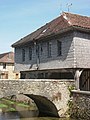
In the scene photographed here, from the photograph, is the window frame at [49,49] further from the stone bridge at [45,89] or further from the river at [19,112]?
the river at [19,112]

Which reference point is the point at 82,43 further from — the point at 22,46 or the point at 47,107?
the point at 22,46

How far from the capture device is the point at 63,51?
21141 millimetres

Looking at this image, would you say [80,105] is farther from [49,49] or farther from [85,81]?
[49,49]

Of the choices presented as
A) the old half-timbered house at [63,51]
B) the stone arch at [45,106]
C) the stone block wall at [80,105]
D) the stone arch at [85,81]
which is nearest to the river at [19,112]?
the stone arch at [45,106]

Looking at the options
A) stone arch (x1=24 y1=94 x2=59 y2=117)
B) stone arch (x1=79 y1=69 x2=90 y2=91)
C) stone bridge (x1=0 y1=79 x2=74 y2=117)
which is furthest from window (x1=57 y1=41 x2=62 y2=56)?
stone arch (x1=24 y1=94 x2=59 y2=117)

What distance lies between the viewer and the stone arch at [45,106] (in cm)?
2074

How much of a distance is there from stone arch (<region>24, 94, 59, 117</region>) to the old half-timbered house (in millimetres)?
2284

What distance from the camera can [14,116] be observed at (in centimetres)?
2303

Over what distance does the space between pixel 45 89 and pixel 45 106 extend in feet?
13.0

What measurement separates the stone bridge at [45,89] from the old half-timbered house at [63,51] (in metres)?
1.27

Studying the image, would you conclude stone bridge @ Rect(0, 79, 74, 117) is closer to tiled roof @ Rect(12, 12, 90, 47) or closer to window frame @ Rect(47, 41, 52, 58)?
window frame @ Rect(47, 41, 52, 58)

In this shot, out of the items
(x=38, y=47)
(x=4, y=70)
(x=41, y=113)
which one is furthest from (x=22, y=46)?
(x=4, y=70)

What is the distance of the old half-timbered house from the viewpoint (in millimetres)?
20234

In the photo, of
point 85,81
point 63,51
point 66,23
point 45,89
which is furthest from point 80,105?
point 66,23
